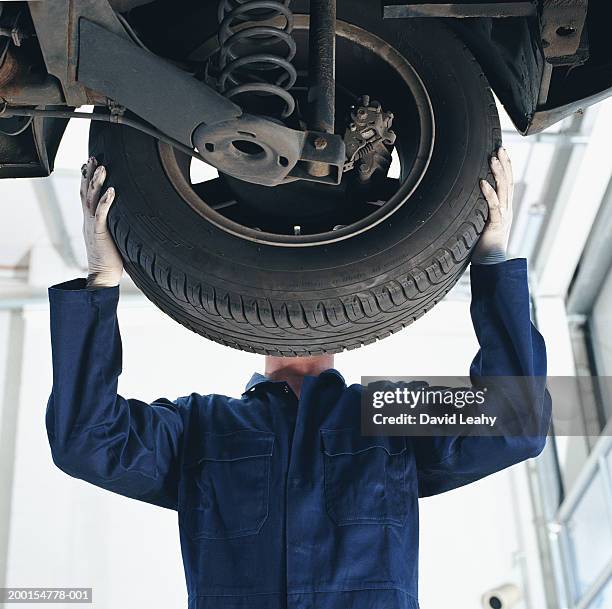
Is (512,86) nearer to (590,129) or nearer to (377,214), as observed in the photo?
(377,214)

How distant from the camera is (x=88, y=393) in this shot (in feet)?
5.48

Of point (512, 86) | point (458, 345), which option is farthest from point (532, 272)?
point (512, 86)

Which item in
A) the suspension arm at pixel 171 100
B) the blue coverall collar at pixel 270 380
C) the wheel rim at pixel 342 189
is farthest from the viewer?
the blue coverall collar at pixel 270 380

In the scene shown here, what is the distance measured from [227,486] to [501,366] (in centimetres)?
49

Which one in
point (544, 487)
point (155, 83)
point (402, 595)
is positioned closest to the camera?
point (155, 83)

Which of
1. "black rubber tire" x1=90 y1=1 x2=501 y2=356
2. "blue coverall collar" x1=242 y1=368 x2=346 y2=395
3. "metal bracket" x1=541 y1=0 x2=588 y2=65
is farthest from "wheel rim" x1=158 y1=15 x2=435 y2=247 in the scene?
"blue coverall collar" x1=242 y1=368 x2=346 y2=395

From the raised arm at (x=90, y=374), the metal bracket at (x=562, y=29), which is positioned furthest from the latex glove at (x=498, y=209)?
the raised arm at (x=90, y=374)

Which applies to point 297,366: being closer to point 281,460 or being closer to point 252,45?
point 281,460

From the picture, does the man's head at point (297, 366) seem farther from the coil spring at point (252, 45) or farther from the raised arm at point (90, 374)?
the coil spring at point (252, 45)

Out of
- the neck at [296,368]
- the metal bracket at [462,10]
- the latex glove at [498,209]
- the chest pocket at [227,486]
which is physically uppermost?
the metal bracket at [462,10]

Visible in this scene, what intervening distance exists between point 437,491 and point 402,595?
28 cm

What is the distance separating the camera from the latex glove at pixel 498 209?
1535mm

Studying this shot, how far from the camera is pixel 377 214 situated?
1498mm

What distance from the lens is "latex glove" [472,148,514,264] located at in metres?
1.54
